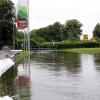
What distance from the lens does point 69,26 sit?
14912 cm

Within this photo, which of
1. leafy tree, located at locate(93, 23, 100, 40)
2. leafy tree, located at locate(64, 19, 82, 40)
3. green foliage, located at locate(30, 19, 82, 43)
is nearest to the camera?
leafy tree, located at locate(93, 23, 100, 40)

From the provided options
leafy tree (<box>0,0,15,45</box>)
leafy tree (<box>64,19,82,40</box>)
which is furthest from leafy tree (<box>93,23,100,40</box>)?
leafy tree (<box>0,0,15,45</box>)

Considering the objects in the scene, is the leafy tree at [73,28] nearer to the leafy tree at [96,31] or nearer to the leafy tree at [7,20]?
the leafy tree at [96,31]

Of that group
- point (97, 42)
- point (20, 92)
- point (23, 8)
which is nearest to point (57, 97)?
point (20, 92)

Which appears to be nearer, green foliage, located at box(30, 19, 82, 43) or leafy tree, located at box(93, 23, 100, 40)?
leafy tree, located at box(93, 23, 100, 40)

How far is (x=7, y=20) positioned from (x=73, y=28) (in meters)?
71.8

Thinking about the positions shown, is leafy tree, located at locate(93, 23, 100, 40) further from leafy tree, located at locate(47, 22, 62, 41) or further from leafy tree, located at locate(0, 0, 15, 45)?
leafy tree, located at locate(0, 0, 15, 45)

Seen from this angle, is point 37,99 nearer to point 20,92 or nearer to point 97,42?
point 20,92

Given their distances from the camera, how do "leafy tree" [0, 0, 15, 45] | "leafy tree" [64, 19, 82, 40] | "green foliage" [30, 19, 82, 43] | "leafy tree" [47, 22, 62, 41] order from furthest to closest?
"leafy tree" [47, 22, 62, 41]
"green foliage" [30, 19, 82, 43]
"leafy tree" [64, 19, 82, 40]
"leafy tree" [0, 0, 15, 45]

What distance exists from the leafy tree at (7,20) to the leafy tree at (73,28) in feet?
213

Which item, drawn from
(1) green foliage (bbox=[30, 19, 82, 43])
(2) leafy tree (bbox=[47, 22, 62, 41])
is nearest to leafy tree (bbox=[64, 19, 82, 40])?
(1) green foliage (bbox=[30, 19, 82, 43])

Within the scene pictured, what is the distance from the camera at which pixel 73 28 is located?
14688 centimetres

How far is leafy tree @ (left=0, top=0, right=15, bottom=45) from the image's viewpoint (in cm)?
7381

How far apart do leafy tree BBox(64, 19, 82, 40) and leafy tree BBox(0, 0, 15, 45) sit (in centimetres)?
6506
